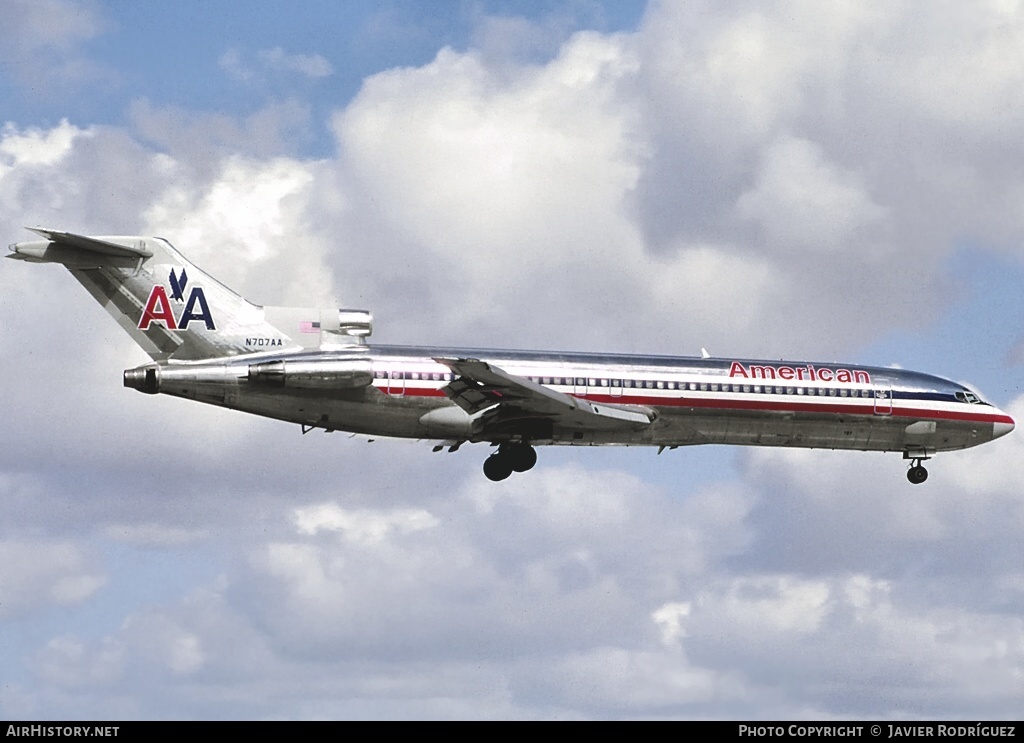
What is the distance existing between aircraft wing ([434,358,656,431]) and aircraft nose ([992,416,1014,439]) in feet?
42.0

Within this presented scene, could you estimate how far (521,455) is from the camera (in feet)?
154

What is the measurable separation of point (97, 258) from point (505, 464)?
14.2 metres

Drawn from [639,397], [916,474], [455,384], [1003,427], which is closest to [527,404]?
[455,384]

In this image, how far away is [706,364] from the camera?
47781 mm

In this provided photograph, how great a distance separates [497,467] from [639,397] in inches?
197

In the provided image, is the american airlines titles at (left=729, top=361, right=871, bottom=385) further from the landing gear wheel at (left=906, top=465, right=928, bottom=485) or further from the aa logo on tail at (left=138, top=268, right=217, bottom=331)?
the aa logo on tail at (left=138, top=268, right=217, bottom=331)

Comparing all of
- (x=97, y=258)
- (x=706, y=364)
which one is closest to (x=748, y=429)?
(x=706, y=364)

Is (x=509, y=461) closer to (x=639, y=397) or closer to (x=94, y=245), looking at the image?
(x=639, y=397)

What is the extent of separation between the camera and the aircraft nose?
50781 millimetres

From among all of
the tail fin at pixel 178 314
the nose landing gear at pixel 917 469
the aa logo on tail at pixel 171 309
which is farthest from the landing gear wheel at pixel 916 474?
the aa logo on tail at pixel 171 309

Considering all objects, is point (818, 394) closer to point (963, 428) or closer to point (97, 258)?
point (963, 428)

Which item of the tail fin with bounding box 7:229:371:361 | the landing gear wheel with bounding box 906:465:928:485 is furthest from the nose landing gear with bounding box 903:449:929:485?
the tail fin with bounding box 7:229:371:361
